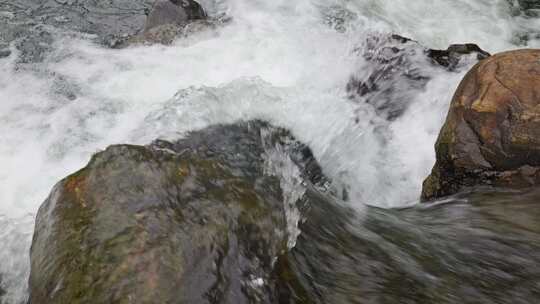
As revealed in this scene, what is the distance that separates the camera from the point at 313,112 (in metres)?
6.02

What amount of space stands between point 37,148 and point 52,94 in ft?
3.71

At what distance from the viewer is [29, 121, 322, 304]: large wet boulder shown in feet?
8.18

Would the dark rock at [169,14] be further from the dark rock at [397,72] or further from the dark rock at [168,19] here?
the dark rock at [397,72]

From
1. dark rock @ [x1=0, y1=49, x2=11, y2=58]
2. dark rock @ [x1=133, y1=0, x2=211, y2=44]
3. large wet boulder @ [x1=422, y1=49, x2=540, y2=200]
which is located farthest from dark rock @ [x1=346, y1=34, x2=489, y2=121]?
dark rock @ [x1=0, y1=49, x2=11, y2=58]

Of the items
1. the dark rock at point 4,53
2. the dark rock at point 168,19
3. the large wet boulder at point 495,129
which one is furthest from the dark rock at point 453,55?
the dark rock at point 4,53

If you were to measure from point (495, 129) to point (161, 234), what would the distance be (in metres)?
3.02

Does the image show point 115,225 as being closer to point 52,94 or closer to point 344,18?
point 52,94

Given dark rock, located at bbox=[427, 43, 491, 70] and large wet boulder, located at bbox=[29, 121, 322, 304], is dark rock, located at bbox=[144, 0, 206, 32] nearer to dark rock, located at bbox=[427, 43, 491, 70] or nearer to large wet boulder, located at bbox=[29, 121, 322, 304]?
dark rock, located at bbox=[427, 43, 491, 70]

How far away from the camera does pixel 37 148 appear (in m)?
5.65

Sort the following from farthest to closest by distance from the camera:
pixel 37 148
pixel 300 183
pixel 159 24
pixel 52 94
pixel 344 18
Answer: pixel 344 18 → pixel 159 24 → pixel 52 94 → pixel 37 148 → pixel 300 183

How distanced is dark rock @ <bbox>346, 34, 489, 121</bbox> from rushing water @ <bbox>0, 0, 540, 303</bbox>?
10cm

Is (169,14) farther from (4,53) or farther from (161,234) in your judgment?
(161,234)

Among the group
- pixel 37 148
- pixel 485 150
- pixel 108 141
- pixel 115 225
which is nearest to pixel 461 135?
pixel 485 150

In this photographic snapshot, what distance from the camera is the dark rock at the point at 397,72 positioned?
6105 millimetres
